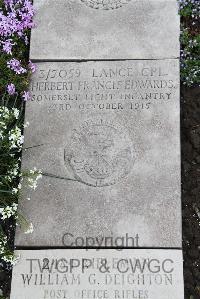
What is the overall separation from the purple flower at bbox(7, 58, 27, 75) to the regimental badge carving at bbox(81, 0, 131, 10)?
2.74 ft

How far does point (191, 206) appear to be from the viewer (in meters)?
4.36

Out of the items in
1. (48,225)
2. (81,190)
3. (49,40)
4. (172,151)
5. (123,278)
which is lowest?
(123,278)

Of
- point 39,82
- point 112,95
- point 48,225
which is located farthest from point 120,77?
point 48,225

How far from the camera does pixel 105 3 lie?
4887mm

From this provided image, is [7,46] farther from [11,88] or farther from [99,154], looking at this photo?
[99,154]

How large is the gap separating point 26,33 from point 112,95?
105 cm

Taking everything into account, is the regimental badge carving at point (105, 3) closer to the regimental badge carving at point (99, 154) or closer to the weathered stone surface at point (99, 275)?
the regimental badge carving at point (99, 154)

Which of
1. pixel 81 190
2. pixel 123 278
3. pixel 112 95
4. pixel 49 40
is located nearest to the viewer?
pixel 123 278

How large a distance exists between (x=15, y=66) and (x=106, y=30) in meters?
0.84

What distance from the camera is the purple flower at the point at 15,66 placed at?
466 cm

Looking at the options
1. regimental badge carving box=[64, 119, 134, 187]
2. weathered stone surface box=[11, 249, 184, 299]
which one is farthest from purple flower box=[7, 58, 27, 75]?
weathered stone surface box=[11, 249, 184, 299]

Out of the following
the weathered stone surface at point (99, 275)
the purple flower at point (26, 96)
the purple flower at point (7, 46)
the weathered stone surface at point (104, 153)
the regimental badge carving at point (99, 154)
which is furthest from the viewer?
the purple flower at point (7, 46)

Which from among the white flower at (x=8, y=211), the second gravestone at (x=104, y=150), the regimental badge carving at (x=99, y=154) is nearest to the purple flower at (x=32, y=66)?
the second gravestone at (x=104, y=150)

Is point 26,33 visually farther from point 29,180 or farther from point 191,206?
point 191,206
